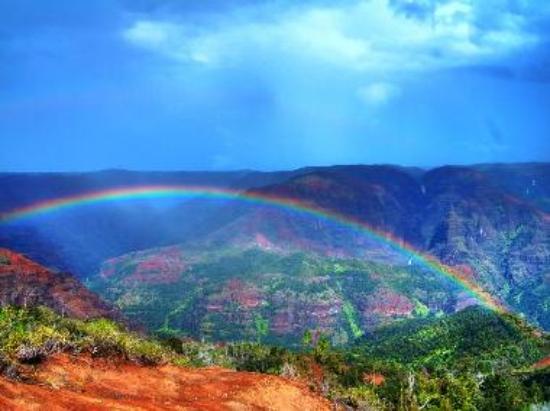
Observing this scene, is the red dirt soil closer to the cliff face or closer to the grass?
the grass

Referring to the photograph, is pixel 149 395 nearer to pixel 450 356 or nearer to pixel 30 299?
pixel 30 299

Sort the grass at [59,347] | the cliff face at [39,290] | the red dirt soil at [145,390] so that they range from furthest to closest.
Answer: the cliff face at [39,290]
the grass at [59,347]
the red dirt soil at [145,390]

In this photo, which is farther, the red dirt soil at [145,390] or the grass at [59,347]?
the grass at [59,347]

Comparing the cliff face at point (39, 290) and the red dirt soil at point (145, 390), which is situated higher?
the red dirt soil at point (145, 390)

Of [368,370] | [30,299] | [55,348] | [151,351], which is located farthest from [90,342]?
[30,299]

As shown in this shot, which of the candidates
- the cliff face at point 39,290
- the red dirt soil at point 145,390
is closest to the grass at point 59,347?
the red dirt soil at point 145,390

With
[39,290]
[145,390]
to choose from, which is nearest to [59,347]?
[145,390]

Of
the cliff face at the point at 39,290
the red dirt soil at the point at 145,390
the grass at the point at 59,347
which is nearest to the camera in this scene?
the red dirt soil at the point at 145,390

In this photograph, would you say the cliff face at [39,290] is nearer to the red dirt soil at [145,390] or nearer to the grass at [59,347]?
the grass at [59,347]
